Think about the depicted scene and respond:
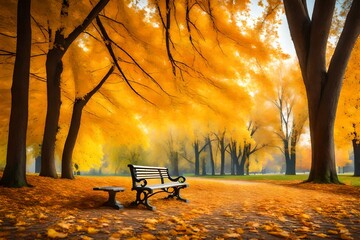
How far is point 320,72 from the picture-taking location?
39.5ft

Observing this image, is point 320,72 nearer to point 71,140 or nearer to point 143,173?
point 143,173

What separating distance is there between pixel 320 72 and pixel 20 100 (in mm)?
10779

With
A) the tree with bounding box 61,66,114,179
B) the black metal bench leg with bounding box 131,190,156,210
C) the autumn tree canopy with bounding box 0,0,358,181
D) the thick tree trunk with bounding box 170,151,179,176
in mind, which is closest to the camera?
the black metal bench leg with bounding box 131,190,156,210

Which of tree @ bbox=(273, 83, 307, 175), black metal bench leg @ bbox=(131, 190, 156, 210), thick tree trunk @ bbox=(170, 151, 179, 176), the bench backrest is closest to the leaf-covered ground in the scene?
black metal bench leg @ bbox=(131, 190, 156, 210)

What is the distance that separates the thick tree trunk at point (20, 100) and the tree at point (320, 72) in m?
9.57

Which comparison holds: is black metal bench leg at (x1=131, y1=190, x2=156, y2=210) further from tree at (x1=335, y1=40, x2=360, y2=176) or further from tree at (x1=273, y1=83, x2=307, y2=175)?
tree at (x1=273, y1=83, x2=307, y2=175)

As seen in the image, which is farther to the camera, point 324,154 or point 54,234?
point 324,154

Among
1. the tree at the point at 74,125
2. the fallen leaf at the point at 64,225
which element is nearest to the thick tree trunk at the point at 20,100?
the fallen leaf at the point at 64,225

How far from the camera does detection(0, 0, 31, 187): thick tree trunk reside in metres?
7.69

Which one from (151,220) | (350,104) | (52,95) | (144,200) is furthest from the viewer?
(350,104)

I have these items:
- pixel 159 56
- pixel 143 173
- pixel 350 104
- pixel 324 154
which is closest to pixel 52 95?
pixel 159 56

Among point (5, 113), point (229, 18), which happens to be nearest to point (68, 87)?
point (5, 113)

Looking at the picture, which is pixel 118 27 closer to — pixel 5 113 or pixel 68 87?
pixel 68 87

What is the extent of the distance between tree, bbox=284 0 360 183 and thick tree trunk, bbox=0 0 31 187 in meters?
9.57
